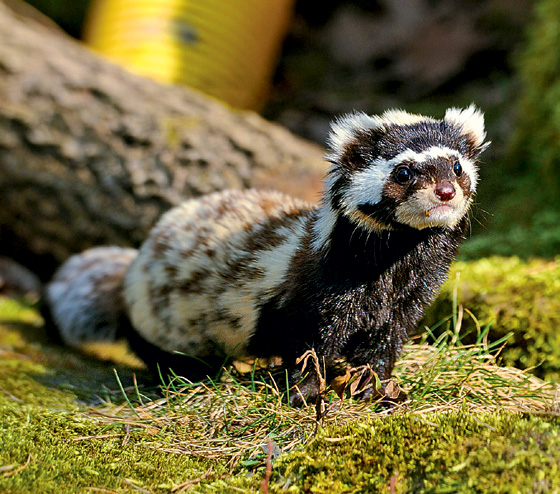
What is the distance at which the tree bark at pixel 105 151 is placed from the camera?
634 centimetres

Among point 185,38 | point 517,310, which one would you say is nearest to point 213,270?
point 517,310

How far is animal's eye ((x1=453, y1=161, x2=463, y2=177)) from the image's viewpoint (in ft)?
9.66

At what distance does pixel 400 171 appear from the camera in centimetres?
288

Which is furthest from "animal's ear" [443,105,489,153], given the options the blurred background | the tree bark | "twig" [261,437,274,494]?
the blurred background

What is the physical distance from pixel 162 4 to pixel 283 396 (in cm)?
745

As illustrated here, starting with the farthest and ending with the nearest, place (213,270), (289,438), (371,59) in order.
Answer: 1. (371,59)
2. (213,270)
3. (289,438)

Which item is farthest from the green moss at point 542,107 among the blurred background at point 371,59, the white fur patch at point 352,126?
the white fur patch at point 352,126

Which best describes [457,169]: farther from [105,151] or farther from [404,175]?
[105,151]

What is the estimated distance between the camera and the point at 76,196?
652 cm

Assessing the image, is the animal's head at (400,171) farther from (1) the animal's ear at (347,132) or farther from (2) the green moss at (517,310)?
(2) the green moss at (517,310)

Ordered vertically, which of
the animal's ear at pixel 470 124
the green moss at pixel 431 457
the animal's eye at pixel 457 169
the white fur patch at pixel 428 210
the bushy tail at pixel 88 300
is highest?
the animal's ear at pixel 470 124

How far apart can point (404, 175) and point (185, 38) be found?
7037 mm

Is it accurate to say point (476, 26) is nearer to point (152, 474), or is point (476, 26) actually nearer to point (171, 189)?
point (171, 189)

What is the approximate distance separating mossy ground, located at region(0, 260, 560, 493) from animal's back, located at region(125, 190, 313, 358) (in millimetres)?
369
